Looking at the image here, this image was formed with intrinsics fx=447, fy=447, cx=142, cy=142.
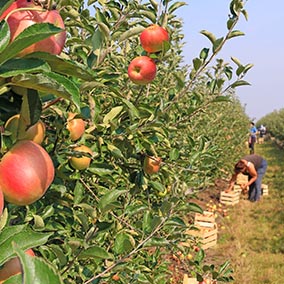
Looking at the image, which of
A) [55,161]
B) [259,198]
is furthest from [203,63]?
[259,198]

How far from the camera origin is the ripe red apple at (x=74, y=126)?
1263 mm

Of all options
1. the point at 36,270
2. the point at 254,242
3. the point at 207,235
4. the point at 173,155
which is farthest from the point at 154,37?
the point at 254,242

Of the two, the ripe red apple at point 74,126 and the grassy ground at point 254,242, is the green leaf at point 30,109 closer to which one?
the ripe red apple at point 74,126

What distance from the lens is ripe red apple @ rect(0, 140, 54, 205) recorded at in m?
0.67

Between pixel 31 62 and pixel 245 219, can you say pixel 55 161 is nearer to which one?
pixel 31 62

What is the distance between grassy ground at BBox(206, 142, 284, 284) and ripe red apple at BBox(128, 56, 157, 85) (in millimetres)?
A: 4366

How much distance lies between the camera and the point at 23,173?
0.67 m

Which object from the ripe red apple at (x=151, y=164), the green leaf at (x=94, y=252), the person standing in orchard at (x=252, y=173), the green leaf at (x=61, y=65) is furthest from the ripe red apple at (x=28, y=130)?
the person standing in orchard at (x=252, y=173)

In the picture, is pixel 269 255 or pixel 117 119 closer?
pixel 117 119

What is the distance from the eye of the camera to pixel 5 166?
68 cm

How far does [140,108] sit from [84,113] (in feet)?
0.85

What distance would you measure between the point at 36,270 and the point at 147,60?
1.07m

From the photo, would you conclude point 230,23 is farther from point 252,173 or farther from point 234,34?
point 252,173

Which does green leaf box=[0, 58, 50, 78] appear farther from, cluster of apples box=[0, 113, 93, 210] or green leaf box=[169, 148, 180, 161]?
green leaf box=[169, 148, 180, 161]
